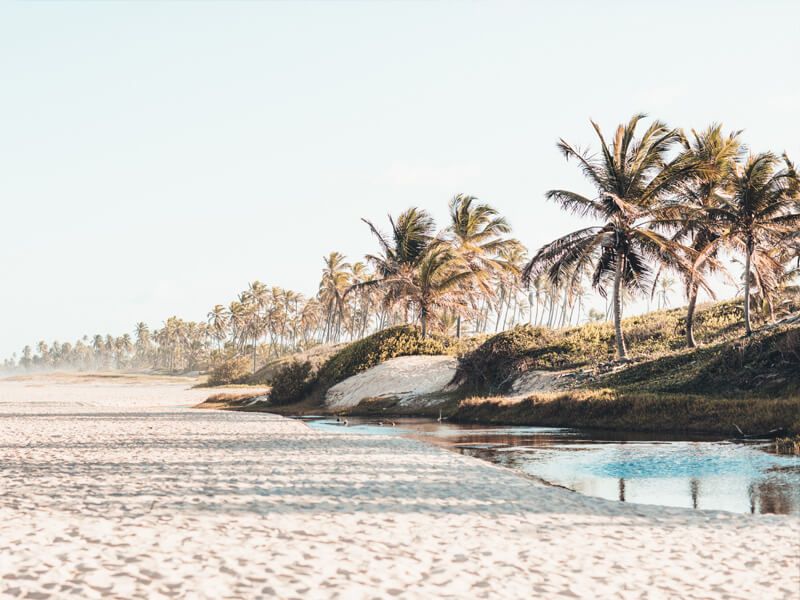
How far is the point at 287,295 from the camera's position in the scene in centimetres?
12838

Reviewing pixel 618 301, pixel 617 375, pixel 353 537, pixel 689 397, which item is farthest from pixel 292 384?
pixel 353 537

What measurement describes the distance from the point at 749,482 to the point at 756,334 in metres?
16.5

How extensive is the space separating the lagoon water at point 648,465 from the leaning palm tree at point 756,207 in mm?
13903

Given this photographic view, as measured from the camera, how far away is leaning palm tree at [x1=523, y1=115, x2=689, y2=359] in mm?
31438

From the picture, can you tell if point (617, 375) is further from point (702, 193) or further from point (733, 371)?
point (702, 193)

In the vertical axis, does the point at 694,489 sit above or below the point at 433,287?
below

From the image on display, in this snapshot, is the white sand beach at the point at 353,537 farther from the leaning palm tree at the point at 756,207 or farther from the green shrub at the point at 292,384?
the green shrub at the point at 292,384

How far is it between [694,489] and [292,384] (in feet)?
113

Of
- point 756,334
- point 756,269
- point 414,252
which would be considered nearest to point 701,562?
point 756,334

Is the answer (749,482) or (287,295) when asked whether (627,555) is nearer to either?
(749,482)

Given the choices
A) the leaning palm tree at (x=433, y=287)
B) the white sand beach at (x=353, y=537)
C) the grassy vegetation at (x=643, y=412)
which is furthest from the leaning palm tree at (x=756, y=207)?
the white sand beach at (x=353, y=537)

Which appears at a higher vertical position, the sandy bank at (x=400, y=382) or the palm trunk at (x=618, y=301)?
the palm trunk at (x=618, y=301)

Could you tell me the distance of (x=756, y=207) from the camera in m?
30.6

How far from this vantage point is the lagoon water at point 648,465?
11.3 meters
